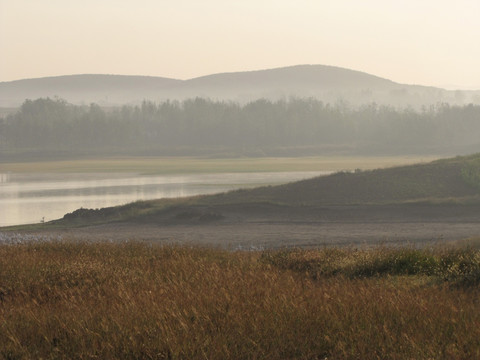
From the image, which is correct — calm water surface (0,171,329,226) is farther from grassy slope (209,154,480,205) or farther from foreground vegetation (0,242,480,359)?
foreground vegetation (0,242,480,359)

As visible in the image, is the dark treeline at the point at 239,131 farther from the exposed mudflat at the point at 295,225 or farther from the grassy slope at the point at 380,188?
the exposed mudflat at the point at 295,225

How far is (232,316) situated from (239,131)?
168608mm

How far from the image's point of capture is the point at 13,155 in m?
149

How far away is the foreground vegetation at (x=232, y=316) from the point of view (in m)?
7.89

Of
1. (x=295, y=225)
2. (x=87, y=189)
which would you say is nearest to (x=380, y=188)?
(x=295, y=225)

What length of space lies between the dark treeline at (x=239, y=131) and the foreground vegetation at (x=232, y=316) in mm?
133374

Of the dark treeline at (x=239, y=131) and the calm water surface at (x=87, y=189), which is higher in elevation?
the dark treeline at (x=239, y=131)

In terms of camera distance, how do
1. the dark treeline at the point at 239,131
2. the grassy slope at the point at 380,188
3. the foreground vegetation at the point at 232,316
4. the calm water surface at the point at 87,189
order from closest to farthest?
the foreground vegetation at the point at 232,316
the grassy slope at the point at 380,188
the calm water surface at the point at 87,189
the dark treeline at the point at 239,131

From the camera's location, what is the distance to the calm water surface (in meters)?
54.4

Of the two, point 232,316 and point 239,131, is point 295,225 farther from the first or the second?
point 239,131

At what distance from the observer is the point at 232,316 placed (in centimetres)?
888

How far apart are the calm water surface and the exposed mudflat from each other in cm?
853

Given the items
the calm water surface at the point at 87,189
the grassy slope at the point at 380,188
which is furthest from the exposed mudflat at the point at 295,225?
the calm water surface at the point at 87,189

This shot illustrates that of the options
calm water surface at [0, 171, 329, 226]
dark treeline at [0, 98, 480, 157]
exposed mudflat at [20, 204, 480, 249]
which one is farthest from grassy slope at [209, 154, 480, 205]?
dark treeline at [0, 98, 480, 157]
